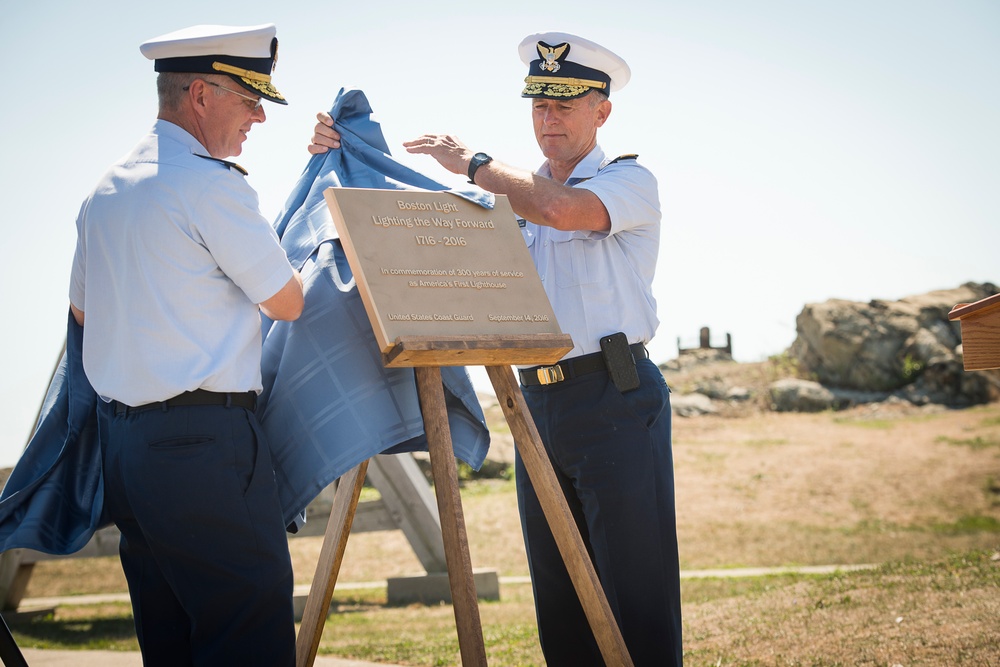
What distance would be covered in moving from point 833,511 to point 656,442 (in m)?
8.30

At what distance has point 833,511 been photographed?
10.5m

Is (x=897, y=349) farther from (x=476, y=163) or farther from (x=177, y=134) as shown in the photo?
(x=177, y=134)

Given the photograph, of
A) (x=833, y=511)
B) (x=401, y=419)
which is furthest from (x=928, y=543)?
(x=401, y=419)

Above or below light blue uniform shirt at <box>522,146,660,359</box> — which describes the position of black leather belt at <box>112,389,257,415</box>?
below

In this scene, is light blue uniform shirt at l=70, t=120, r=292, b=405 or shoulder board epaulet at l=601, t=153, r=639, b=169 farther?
shoulder board epaulet at l=601, t=153, r=639, b=169

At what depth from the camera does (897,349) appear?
1611 centimetres

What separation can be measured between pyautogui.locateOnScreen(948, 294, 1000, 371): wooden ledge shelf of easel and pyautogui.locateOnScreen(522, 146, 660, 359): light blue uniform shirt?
1.01 metres

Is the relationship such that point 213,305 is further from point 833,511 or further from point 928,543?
point 833,511

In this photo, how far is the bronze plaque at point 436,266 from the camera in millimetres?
2561

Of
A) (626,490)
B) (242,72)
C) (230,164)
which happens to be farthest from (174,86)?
(626,490)

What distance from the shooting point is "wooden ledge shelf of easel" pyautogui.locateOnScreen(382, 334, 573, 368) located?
2.48 m

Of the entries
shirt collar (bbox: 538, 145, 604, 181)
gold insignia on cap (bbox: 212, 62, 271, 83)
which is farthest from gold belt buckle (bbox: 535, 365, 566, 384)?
gold insignia on cap (bbox: 212, 62, 271, 83)

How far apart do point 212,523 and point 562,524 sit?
0.97 metres

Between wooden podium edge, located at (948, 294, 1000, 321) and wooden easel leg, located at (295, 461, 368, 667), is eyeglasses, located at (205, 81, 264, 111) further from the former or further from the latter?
wooden podium edge, located at (948, 294, 1000, 321)
